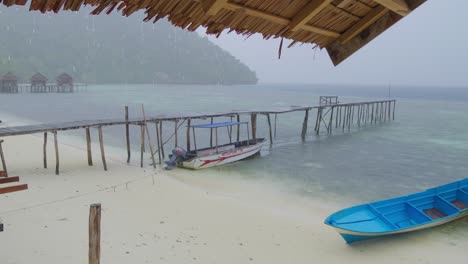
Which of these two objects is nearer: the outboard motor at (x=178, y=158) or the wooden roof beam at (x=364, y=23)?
the wooden roof beam at (x=364, y=23)

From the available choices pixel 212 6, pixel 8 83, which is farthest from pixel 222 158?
pixel 8 83

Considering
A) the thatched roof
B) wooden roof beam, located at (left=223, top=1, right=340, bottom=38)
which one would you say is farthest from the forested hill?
wooden roof beam, located at (left=223, top=1, right=340, bottom=38)

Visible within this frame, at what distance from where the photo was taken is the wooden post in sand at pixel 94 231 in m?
3.75

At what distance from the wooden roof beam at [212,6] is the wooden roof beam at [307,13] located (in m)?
0.55

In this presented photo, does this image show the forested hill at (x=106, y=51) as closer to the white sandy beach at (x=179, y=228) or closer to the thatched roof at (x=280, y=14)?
the white sandy beach at (x=179, y=228)

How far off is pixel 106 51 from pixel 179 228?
125 m

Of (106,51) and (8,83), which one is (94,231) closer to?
(8,83)

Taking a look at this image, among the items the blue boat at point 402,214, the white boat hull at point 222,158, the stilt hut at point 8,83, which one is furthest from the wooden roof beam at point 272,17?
the stilt hut at point 8,83

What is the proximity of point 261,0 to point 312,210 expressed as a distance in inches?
389

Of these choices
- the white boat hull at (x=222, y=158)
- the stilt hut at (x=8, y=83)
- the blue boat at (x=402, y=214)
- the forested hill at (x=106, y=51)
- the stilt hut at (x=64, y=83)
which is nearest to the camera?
the blue boat at (x=402, y=214)

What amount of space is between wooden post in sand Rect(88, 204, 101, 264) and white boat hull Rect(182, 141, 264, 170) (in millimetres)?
11008

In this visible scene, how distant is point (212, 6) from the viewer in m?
1.93

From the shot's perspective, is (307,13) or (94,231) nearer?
(307,13)

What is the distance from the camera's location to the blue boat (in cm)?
795
